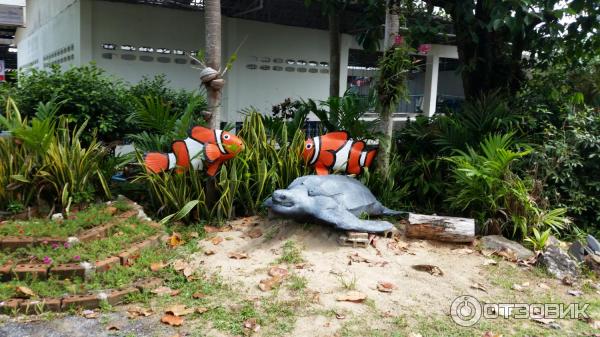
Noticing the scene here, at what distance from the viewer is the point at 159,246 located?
4.18 metres

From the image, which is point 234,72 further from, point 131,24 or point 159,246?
point 159,246

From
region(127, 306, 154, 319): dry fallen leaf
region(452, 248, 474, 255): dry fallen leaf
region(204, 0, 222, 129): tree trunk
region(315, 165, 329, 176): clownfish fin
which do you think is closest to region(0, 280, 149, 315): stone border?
region(127, 306, 154, 319): dry fallen leaf

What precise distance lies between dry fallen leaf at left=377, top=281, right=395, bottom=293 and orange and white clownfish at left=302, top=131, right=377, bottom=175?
5.47 ft

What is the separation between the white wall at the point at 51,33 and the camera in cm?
844

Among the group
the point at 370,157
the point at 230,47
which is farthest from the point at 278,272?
the point at 230,47

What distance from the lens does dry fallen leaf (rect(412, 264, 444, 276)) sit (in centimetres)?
385

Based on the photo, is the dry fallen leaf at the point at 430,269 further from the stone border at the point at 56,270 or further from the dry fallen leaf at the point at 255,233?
the stone border at the point at 56,270

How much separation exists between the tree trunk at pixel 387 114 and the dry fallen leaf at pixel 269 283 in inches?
85.7

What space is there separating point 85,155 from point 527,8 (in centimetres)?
448

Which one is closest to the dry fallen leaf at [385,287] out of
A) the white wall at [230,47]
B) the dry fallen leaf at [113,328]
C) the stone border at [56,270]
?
the dry fallen leaf at [113,328]

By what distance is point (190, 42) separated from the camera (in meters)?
9.15

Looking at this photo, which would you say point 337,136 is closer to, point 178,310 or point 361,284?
point 361,284

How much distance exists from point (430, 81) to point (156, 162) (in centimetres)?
1023

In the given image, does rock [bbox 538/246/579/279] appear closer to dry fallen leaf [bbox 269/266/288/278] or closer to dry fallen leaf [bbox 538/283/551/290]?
dry fallen leaf [bbox 538/283/551/290]
